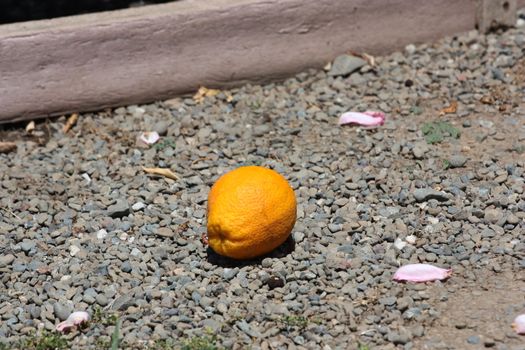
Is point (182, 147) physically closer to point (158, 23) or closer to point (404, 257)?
point (158, 23)

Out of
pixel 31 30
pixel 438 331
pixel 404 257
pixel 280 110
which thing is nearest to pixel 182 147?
pixel 280 110

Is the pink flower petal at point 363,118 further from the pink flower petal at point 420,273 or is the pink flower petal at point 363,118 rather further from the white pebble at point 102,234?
the white pebble at point 102,234

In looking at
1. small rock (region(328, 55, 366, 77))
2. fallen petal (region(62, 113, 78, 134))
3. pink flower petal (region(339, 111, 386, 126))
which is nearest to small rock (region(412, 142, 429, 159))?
pink flower petal (region(339, 111, 386, 126))

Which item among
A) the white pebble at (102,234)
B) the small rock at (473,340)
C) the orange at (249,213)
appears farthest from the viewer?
the white pebble at (102,234)

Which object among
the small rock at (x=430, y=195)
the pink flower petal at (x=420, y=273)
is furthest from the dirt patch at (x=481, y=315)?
the small rock at (x=430, y=195)

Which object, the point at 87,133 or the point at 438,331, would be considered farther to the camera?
the point at 87,133

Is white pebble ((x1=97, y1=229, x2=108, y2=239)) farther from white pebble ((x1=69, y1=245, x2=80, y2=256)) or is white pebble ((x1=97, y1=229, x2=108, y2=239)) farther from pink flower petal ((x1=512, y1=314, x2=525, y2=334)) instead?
pink flower petal ((x1=512, y1=314, x2=525, y2=334))
